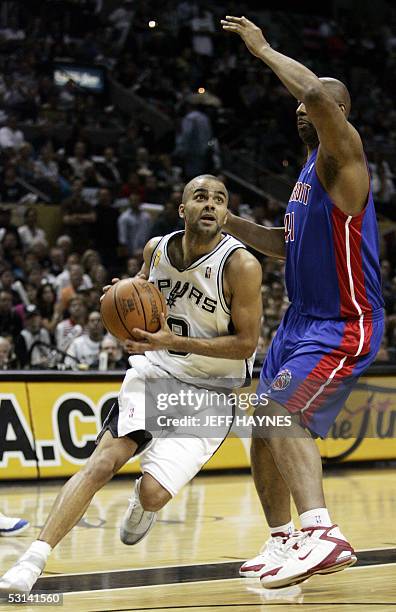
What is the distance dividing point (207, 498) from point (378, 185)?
434 inches

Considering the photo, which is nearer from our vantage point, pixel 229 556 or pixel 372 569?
pixel 372 569

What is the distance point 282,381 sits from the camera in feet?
18.2

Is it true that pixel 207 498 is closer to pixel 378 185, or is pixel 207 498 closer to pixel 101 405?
pixel 101 405

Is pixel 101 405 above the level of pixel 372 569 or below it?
below

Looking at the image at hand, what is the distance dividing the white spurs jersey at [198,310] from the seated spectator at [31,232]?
9.09 m

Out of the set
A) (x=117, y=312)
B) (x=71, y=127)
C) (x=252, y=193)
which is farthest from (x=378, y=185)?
(x=117, y=312)

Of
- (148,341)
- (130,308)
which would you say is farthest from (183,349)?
(130,308)

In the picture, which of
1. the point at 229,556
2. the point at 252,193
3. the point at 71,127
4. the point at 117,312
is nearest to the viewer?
the point at 117,312

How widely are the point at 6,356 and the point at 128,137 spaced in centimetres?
713

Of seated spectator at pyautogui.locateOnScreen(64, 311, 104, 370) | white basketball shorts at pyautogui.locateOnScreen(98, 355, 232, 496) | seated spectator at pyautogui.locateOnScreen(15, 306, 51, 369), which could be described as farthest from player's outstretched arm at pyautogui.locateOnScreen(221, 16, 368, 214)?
seated spectator at pyautogui.locateOnScreen(64, 311, 104, 370)

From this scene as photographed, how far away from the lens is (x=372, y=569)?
20.7ft

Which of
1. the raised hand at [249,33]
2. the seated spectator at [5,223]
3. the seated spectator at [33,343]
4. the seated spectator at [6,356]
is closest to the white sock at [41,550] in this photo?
the raised hand at [249,33]

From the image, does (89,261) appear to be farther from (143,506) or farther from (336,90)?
(336,90)

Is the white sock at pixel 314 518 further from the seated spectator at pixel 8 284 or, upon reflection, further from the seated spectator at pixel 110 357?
the seated spectator at pixel 8 284
